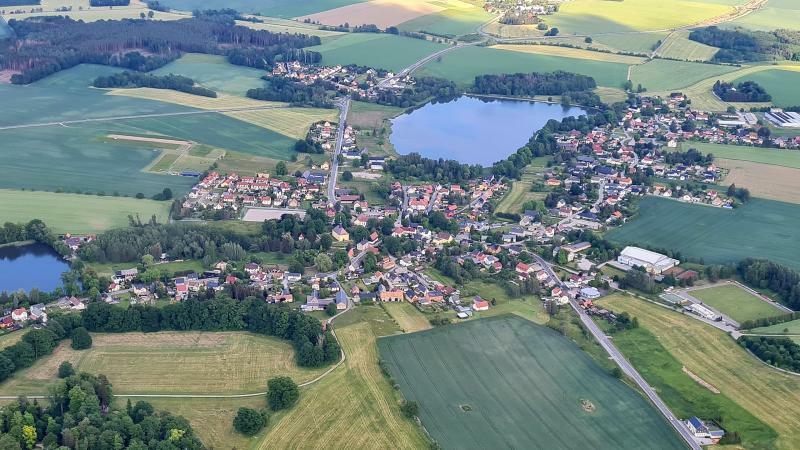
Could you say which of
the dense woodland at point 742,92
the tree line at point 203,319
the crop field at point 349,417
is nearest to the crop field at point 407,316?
the crop field at point 349,417

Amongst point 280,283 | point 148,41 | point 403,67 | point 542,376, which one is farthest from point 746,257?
point 148,41

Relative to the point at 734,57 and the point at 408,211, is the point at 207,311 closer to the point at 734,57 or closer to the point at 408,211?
the point at 408,211

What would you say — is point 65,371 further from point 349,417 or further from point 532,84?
point 532,84

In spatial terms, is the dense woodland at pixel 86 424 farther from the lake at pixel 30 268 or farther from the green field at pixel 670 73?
the green field at pixel 670 73

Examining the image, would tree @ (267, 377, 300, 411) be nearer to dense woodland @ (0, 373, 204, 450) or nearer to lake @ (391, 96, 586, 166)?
dense woodland @ (0, 373, 204, 450)

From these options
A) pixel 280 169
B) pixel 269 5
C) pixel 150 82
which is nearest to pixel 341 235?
pixel 280 169
